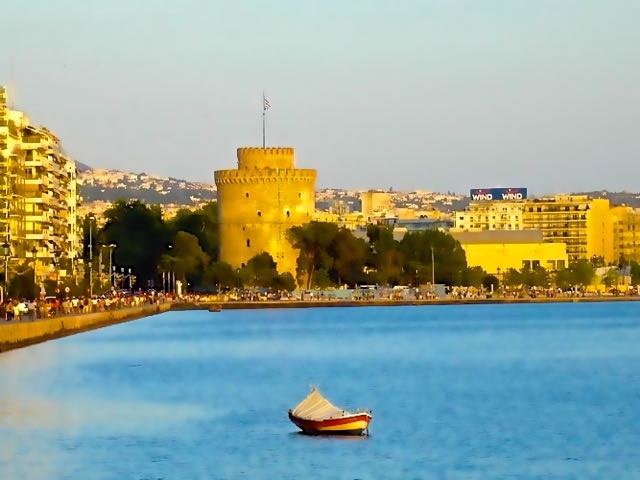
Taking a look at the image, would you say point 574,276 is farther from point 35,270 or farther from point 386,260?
point 35,270

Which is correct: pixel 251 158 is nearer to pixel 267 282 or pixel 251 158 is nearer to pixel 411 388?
pixel 267 282

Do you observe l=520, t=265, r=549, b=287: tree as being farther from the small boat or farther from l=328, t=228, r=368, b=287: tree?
the small boat

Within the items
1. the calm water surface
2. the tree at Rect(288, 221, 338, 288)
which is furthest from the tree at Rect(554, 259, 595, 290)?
the calm water surface

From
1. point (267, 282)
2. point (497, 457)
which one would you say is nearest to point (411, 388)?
point (497, 457)

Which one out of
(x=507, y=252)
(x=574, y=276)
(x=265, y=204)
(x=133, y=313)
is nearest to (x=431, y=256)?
(x=265, y=204)

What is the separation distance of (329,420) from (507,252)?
122 m

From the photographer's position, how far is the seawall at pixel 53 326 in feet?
174

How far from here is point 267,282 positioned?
11538cm

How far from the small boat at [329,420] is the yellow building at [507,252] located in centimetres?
11757

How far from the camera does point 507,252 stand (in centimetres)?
15138

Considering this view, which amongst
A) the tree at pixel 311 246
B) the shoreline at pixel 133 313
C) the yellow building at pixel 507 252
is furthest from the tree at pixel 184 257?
the yellow building at pixel 507 252

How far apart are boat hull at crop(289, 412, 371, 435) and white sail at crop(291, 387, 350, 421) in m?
0.10

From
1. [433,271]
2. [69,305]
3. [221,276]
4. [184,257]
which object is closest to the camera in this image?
[69,305]

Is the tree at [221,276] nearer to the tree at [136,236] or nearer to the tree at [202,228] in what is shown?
the tree at [136,236]
